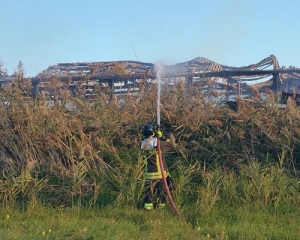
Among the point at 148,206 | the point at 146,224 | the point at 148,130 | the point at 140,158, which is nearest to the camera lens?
the point at 146,224

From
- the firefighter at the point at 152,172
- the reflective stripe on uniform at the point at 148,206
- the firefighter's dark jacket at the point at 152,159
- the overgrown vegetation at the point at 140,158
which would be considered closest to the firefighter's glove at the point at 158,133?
the firefighter at the point at 152,172

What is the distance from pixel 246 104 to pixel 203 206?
3189 millimetres

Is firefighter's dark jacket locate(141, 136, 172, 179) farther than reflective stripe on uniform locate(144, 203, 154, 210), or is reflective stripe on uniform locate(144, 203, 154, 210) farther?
firefighter's dark jacket locate(141, 136, 172, 179)

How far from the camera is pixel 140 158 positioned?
8242mm

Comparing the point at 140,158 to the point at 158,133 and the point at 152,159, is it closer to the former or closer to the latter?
the point at 152,159

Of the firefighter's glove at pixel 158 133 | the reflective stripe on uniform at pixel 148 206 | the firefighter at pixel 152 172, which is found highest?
the firefighter's glove at pixel 158 133

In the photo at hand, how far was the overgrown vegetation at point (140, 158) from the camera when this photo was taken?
7527mm

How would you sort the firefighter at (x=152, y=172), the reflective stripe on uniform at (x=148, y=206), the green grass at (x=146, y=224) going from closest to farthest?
the green grass at (x=146, y=224) → the reflective stripe on uniform at (x=148, y=206) → the firefighter at (x=152, y=172)

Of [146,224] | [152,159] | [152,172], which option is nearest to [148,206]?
[152,172]

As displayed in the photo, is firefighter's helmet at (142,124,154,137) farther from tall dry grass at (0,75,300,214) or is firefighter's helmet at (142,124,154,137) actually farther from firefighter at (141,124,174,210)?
tall dry grass at (0,75,300,214)

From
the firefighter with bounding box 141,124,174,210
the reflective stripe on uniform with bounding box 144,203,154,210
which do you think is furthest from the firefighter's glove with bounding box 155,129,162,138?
the reflective stripe on uniform with bounding box 144,203,154,210

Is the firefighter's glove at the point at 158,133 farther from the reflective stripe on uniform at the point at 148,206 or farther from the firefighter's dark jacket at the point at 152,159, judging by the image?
the reflective stripe on uniform at the point at 148,206

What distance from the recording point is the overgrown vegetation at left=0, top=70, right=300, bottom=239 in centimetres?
753

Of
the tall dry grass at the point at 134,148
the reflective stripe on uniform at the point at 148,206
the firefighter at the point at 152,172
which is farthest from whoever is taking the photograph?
the tall dry grass at the point at 134,148
